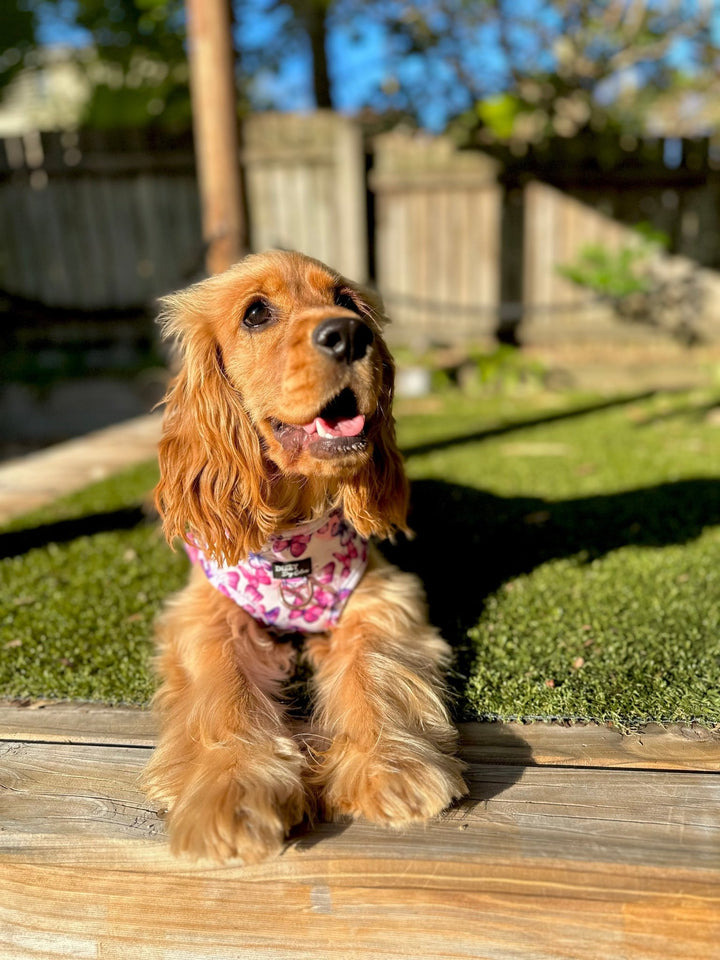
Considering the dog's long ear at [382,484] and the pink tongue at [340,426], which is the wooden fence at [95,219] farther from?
the pink tongue at [340,426]

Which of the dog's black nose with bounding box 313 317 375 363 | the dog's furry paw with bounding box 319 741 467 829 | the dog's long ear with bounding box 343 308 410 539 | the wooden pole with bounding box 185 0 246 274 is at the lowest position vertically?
the dog's furry paw with bounding box 319 741 467 829

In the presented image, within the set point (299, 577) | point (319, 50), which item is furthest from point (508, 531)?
point (319, 50)

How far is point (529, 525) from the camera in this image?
3752 mm

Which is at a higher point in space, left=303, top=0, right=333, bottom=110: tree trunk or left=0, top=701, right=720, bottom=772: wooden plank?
left=303, top=0, right=333, bottom=110: tree trunk

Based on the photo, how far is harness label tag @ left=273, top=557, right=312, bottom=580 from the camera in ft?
7.53

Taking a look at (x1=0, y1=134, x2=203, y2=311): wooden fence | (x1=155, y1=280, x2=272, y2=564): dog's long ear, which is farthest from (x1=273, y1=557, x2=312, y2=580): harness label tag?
(x1=0, y1=134, x2=203, y2=311): wooden fence

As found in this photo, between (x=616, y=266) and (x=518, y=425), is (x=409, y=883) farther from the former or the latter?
(x=616, y=266)

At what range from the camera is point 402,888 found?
5.06 feet

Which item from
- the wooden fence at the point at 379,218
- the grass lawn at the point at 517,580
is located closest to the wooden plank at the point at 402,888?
the grass lawn at the point at 517,580

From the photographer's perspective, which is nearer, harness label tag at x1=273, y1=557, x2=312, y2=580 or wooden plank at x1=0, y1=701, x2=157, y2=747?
wooden plank at x1=0, y1=701, x2=157, y2=747

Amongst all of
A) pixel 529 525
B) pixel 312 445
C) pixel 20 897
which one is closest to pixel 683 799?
pixel 312 445

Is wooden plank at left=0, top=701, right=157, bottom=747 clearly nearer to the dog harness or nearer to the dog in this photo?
the dog

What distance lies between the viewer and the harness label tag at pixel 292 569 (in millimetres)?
2295

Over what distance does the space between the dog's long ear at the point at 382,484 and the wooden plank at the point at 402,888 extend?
0.90 metres
